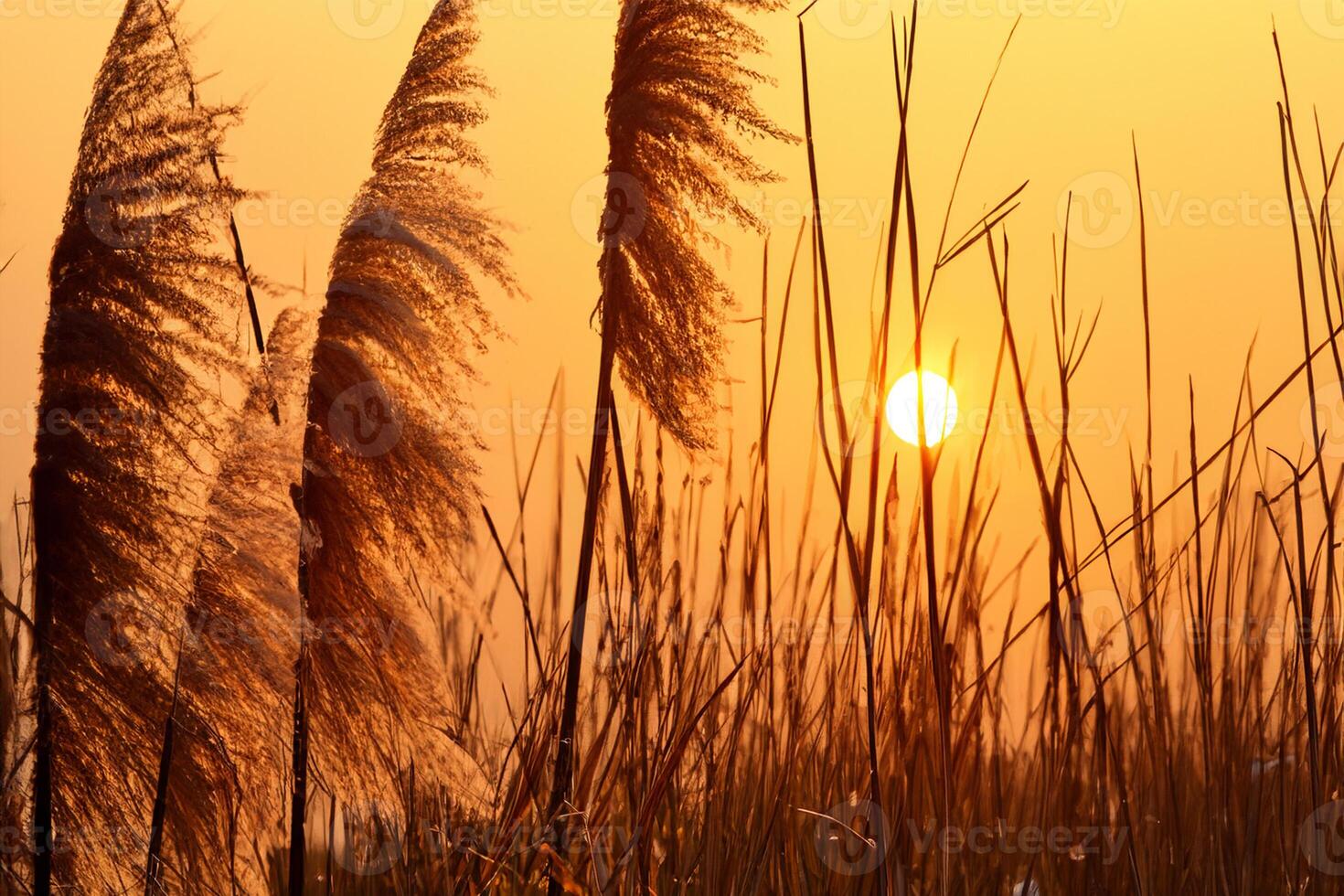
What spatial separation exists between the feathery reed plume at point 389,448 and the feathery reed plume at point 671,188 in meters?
0.29

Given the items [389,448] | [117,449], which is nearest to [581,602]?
[389,448]

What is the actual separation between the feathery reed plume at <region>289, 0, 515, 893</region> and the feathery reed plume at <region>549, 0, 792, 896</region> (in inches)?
11.5

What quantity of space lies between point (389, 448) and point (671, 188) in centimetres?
69

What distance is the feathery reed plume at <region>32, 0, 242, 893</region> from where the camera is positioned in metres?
2.16

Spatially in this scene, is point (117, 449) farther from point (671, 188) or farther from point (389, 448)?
point (671, 188)

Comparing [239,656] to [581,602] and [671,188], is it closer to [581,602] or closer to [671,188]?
[581,602]

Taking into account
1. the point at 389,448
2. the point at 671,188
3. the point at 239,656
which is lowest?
the point at 239,656

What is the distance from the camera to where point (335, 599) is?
2215mm

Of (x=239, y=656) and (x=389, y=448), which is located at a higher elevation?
(x=389, y=448)

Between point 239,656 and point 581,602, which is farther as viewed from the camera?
point 239,656

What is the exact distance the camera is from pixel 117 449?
220 cm

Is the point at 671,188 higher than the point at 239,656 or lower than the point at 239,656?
higher

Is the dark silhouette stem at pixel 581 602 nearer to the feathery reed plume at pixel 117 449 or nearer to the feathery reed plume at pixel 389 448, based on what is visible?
the feathery reed plume at pixel 389 448

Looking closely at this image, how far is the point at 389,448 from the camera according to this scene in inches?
87.7
